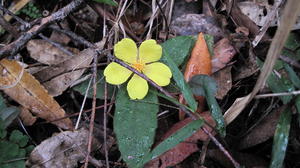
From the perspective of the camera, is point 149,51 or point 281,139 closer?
point 281,139

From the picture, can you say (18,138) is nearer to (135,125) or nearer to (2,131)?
(2,131)

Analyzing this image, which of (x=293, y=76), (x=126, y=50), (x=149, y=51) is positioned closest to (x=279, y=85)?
(x=293, y=76)

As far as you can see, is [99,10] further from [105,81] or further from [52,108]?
[52,108]

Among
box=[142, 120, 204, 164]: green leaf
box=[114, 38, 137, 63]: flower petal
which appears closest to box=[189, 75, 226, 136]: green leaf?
box=[142, 120, 204, 164]: green leaf

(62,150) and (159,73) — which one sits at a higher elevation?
(159,73)

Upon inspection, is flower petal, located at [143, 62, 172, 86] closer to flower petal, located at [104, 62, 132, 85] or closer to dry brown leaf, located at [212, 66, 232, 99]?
flower petal, located at [104, 62, 132, 85]
